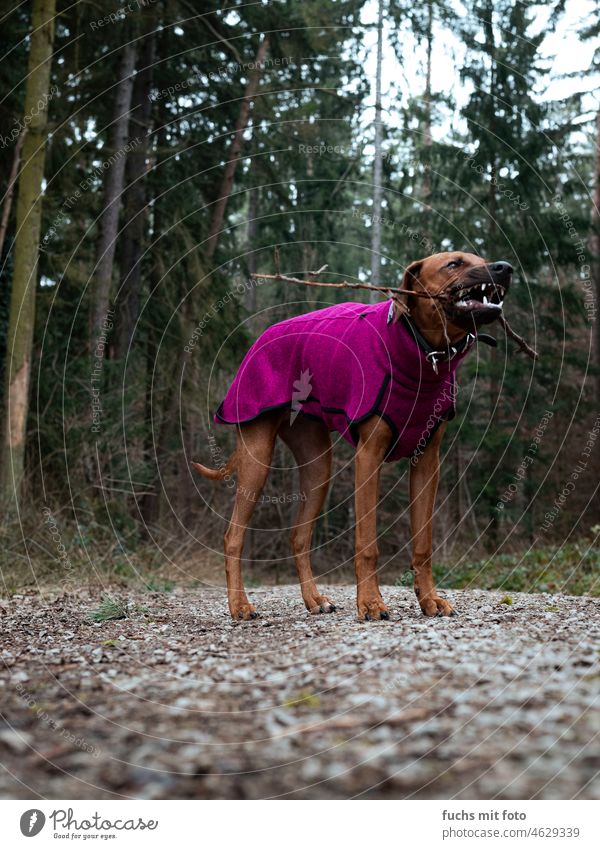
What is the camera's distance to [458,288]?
5957 mm

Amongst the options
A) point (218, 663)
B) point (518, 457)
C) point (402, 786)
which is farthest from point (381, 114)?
point (402, 786)

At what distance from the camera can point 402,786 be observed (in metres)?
2.88

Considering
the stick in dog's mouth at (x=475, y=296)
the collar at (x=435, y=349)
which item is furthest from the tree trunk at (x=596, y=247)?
the stick in dog's mouth at (x=475, y=296)

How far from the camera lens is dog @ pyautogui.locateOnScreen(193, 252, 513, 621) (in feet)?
20.1

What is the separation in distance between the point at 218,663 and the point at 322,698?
1143 millimetres

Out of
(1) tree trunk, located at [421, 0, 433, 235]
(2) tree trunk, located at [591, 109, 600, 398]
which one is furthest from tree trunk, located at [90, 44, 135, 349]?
(2) tree trunk, located at [591, 109, 600, 398]

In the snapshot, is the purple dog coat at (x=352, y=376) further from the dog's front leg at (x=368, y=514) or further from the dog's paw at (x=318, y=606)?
the dog's paw at (x=318, y=606)

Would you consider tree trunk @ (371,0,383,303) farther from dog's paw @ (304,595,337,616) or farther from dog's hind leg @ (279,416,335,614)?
dog's paw @ (304,595,337,616)

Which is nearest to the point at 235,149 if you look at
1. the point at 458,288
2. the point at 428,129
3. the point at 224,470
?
the point at 428,129

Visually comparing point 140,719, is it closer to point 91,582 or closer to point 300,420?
point 300,420

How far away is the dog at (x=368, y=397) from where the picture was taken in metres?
6.13

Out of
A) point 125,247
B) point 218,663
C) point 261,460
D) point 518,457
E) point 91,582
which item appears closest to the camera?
point 218,663

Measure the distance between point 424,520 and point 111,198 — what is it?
10.9 meters

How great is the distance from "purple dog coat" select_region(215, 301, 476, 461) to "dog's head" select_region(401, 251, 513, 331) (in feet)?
0.62
